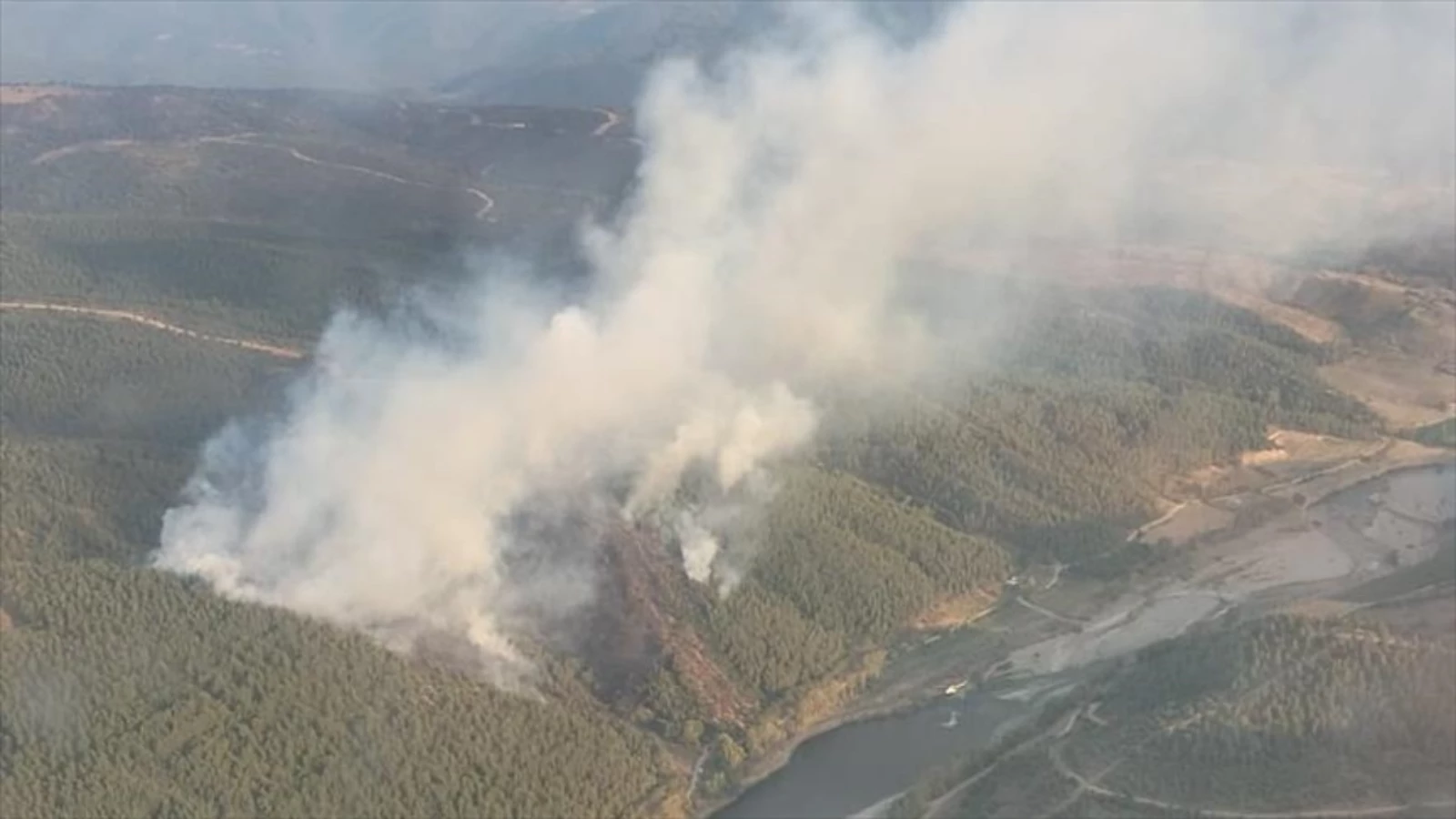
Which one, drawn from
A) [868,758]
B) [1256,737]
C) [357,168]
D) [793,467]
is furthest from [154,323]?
[1256,737]

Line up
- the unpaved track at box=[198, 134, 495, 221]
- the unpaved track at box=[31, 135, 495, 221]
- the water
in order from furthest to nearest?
the unpaved track at box=[31, 135, 495, 221] < the unpaved track at box=[198, 134, 495, 221] < the water

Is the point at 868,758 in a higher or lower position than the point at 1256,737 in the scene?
lower

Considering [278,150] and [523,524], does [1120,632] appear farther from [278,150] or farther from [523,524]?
[278,150]

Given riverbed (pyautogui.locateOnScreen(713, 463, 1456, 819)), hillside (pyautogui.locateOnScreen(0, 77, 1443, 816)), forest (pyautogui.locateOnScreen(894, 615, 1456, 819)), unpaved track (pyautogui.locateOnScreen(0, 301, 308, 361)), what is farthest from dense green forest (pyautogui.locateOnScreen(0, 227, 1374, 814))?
forest (pyautogui.locateOnScreen(894, 615, 1456, 819))

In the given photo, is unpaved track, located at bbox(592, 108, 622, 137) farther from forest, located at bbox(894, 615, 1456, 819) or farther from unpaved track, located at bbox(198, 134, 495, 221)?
forest, located at bbox(894, 615, 1456, 819)

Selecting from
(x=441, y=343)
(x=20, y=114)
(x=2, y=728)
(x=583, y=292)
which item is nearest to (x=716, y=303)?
(x=583, y=292)
